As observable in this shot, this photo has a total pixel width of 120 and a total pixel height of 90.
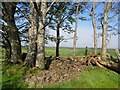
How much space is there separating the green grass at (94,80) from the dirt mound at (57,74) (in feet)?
1.44

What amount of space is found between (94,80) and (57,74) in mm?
2145

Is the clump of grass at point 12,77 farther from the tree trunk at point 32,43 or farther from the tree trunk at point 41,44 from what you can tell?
the tree trunk at point 41,44

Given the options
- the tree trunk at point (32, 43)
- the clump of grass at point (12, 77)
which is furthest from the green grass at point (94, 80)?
the tree trunk at point (32, 43)

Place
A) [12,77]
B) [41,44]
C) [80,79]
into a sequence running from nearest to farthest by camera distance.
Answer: [80,79], [12,77], [41,44]

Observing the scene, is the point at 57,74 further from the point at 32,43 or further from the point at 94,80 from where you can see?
Result: the point at 32,43

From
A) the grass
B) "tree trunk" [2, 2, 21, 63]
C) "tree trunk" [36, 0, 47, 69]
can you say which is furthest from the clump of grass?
"tree trunk" [2, 2, 21, 63]

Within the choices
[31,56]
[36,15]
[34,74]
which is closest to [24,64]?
[31,56]

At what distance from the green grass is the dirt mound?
1.44 feet

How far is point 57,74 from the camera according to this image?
1316 centimetres

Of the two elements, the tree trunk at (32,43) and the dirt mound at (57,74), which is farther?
the tree trunk at (32,43)

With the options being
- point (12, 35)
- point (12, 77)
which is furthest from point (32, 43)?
point (12, 77)

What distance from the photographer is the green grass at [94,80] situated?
12.2 m

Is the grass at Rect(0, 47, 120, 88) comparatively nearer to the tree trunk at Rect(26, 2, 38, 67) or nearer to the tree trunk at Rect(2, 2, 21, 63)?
the tree trunk at Rect(26, 2, 38, 67)

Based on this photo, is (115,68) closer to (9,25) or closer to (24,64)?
(24,64)
